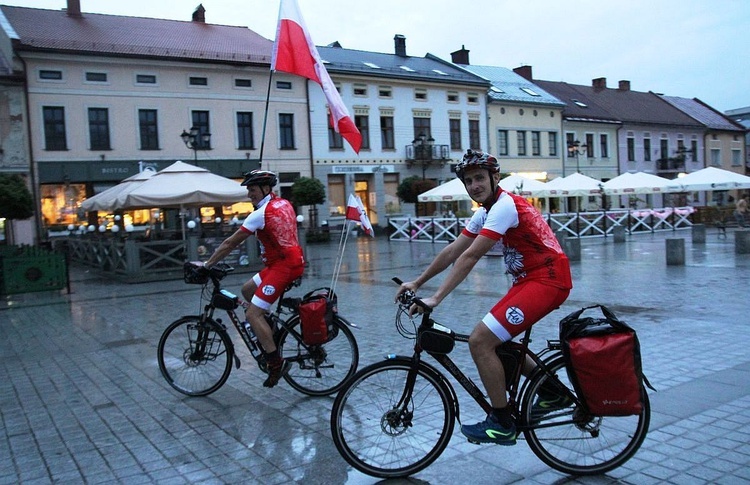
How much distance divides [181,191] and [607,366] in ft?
45.3

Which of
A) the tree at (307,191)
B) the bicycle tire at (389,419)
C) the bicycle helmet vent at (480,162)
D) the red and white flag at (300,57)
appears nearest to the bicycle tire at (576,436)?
the bicycle tire at (389,419)

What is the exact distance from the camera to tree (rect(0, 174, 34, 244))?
17.9 meters

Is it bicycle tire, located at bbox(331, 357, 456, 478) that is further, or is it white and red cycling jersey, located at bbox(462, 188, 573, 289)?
bicycle tire, located at bbox(331, 357, 456, 478)

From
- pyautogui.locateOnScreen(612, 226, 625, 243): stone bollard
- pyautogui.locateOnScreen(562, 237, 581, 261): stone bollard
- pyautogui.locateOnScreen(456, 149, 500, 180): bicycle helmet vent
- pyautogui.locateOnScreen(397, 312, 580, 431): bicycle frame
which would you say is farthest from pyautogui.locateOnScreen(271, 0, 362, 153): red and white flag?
pyautogui.locateOnScreen(612, 226, 625, 243): stone bollard

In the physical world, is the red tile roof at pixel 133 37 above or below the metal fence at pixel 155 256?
above

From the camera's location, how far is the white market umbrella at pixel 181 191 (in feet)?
50.7

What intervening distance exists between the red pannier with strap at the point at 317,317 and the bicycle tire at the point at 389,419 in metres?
1.52

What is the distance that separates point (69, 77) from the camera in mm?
28703

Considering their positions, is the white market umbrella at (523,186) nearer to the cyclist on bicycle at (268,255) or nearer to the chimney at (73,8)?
the cyclist on bicycle at (268,255)

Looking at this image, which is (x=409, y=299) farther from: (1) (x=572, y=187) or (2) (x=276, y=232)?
(1) (x=572, y=187)

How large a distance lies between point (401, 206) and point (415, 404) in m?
34.9

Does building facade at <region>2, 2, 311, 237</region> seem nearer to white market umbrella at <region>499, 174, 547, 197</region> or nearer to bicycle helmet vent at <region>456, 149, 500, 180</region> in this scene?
white market umbrella at <region>499, 174, 547, 197</region>

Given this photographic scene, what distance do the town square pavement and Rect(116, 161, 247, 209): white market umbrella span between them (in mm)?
4759

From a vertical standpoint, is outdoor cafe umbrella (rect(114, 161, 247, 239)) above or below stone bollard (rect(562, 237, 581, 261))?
above
